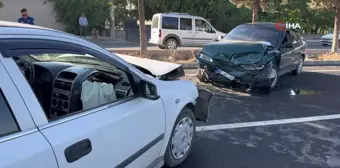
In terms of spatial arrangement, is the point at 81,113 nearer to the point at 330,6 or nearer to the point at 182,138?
the point at 182,138

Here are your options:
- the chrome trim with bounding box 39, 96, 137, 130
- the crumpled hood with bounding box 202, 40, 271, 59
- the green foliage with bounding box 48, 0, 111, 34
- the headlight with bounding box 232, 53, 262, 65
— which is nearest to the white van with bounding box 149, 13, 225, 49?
the green foliage with bounding box 48, 0, 111, 34

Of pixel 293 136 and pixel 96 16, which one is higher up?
pixel 96 16

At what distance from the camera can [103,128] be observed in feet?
8.13

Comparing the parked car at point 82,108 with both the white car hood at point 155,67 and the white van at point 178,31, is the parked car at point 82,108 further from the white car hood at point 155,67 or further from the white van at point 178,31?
the white van at point 178,31

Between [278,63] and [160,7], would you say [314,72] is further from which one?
[160,7]

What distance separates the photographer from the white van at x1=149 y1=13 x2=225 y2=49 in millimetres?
18250

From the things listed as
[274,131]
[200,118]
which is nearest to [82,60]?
[200,118]

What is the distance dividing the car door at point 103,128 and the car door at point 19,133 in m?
0.05

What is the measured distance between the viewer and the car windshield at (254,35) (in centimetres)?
841

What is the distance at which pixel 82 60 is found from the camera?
A: 3.50 meters

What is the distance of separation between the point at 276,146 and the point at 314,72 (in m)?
6.74

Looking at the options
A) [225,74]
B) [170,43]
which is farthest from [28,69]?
[170,43]

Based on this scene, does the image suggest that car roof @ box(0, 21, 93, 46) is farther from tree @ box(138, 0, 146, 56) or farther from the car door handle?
tree @ box(138, 0, 146, 56)

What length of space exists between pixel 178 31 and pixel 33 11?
11.5 m
